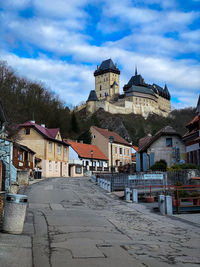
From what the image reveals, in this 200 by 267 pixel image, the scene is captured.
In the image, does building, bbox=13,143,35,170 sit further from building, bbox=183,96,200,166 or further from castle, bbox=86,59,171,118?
castle, bbox=86,59,171,118

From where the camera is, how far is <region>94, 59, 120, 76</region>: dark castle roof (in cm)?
14812

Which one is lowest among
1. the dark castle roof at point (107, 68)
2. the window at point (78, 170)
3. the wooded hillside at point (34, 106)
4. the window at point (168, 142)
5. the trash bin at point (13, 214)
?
the trash bin at point (13, 214)

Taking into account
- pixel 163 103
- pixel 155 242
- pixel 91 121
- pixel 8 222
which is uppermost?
pixel 163 103

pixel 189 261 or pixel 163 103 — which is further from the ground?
pixel 163 103

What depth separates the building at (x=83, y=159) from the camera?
176 feet

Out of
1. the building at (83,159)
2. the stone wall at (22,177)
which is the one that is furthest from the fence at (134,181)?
the building at (83,159)

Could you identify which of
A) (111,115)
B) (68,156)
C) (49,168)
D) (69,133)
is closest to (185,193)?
(49,168)

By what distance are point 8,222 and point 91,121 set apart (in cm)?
8838

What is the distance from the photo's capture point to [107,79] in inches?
5817

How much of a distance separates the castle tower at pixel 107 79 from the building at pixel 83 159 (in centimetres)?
8566

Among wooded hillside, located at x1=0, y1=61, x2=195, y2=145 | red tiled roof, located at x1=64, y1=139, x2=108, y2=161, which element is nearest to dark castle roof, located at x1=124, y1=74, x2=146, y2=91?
wooded hillside, located at x1=0, y1=61, x2=195, y2=145

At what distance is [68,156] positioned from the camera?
53.5 meters

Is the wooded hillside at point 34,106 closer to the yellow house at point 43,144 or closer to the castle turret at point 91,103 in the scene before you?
the yellow house at point 43,144

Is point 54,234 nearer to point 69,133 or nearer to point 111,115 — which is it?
point 69,133
